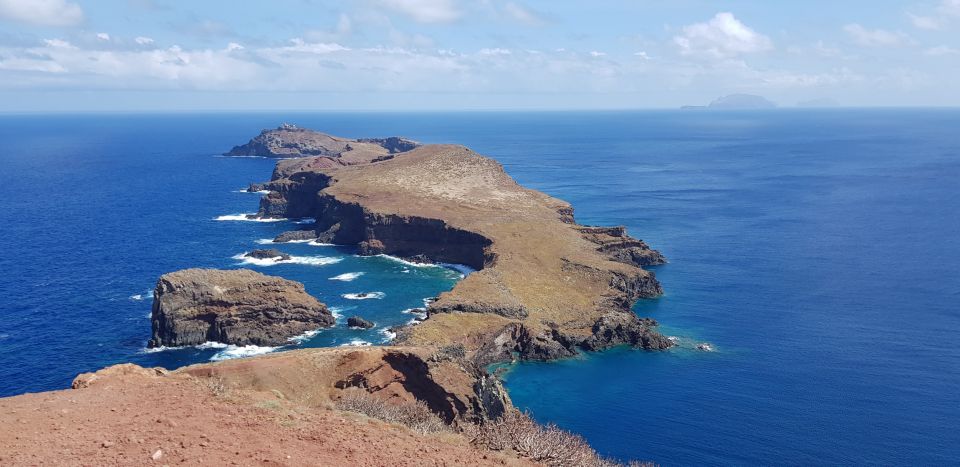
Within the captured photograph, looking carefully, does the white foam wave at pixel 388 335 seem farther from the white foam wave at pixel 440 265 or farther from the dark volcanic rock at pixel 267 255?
the dark volcanic rock at pixel 267 255

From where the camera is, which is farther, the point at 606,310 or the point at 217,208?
the point at 217,208

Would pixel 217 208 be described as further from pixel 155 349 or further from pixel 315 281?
→ pixel 155 349

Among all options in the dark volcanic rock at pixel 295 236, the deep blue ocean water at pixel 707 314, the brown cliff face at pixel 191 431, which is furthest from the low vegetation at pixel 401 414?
the dark volcanic rock at pixel 295 236

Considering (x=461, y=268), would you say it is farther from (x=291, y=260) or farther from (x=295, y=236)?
(x=295, y=236)

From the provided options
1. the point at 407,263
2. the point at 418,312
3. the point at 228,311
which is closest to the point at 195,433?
the point at 228,311

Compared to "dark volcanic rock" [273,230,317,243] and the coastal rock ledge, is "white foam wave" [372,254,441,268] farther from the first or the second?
the coastal rock ledge

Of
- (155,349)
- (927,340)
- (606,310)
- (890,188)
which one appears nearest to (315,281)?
(155,349)

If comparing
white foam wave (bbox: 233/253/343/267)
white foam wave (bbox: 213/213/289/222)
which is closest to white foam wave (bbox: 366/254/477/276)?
white foam wave (bbox: 233/253/343/267)
